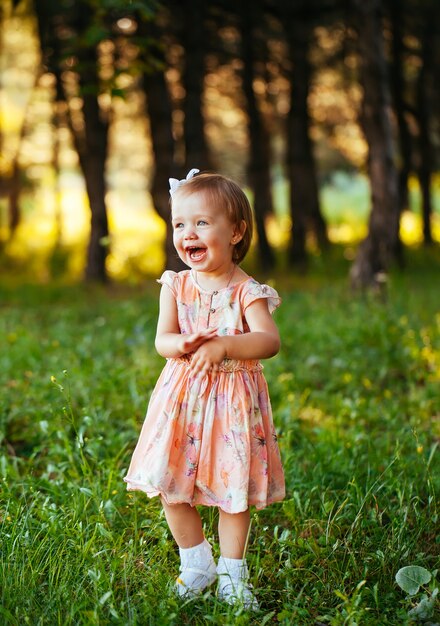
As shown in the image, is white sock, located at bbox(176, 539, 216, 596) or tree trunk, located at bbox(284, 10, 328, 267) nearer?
white sock, located at bbox(176, 539, 216, 596)

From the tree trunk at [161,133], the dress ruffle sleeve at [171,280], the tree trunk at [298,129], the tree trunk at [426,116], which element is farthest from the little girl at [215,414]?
the tree trunk at [426,116]

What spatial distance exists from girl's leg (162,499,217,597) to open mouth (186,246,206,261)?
1016 millimetres

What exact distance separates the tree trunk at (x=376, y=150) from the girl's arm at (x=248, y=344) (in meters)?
8.99

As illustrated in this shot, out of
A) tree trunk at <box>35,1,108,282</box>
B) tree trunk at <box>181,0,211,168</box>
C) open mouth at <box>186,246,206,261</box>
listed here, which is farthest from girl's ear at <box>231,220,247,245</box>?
tree trunk at <box>35,1,108,282</box>

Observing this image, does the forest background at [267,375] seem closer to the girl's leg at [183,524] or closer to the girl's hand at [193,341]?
the girl's leg at [183,524]

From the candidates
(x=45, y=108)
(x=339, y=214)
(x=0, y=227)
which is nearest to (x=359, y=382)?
(x=0, y=227)

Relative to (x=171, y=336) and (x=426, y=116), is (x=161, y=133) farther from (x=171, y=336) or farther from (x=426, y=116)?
(x=171, y=336)

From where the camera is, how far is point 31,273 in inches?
822

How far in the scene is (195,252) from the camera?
3.54m

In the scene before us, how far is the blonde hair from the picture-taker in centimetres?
348

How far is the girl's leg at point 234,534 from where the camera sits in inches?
137

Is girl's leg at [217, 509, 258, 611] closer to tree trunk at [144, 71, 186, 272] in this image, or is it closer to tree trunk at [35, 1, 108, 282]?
tree trunk at [144, 71, 186, 272]

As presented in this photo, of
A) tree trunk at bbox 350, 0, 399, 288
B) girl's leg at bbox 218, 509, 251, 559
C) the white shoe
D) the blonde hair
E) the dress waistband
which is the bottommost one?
the white shoe

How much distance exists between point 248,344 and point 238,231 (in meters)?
0.51
